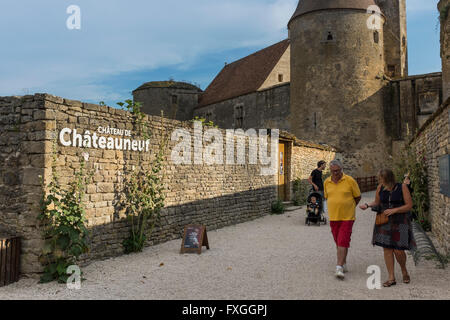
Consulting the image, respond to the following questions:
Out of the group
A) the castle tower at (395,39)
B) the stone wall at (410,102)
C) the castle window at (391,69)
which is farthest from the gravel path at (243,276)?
the castle tower at (395,39)

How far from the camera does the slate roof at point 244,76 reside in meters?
28.5

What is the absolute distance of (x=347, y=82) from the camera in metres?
21.8

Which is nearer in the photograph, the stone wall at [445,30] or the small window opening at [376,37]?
the stone wall at [445,30]

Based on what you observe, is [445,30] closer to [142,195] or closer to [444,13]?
[444,13]

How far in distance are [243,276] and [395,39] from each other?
85.4 feet

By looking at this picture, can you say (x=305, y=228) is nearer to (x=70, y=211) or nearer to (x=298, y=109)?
(x=70, y=211)

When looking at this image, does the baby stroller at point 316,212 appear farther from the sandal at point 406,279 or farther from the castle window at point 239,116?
the castle window at point 239,116

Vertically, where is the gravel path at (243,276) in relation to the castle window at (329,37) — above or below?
below

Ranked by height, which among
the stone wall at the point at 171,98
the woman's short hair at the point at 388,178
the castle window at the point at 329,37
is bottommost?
the woman's short hair at the point at 388,178

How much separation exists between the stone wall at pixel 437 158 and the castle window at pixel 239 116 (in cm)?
2031

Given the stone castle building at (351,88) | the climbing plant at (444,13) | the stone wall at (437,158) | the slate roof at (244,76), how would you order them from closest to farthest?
the stone wall at (437,158) < the climbing plant at (444,13) < the stone castle building at (351,88) < the slate roof at (244,76)

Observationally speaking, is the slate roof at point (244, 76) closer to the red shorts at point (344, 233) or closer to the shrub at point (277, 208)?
the shrub at point (277, 208)

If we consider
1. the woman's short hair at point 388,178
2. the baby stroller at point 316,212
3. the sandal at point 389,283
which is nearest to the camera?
the sandal at point 389,283

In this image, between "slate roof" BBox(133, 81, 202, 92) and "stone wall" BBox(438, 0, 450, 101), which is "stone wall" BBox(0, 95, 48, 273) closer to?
"stone wall" BBox(438, 0, 450, 101)
